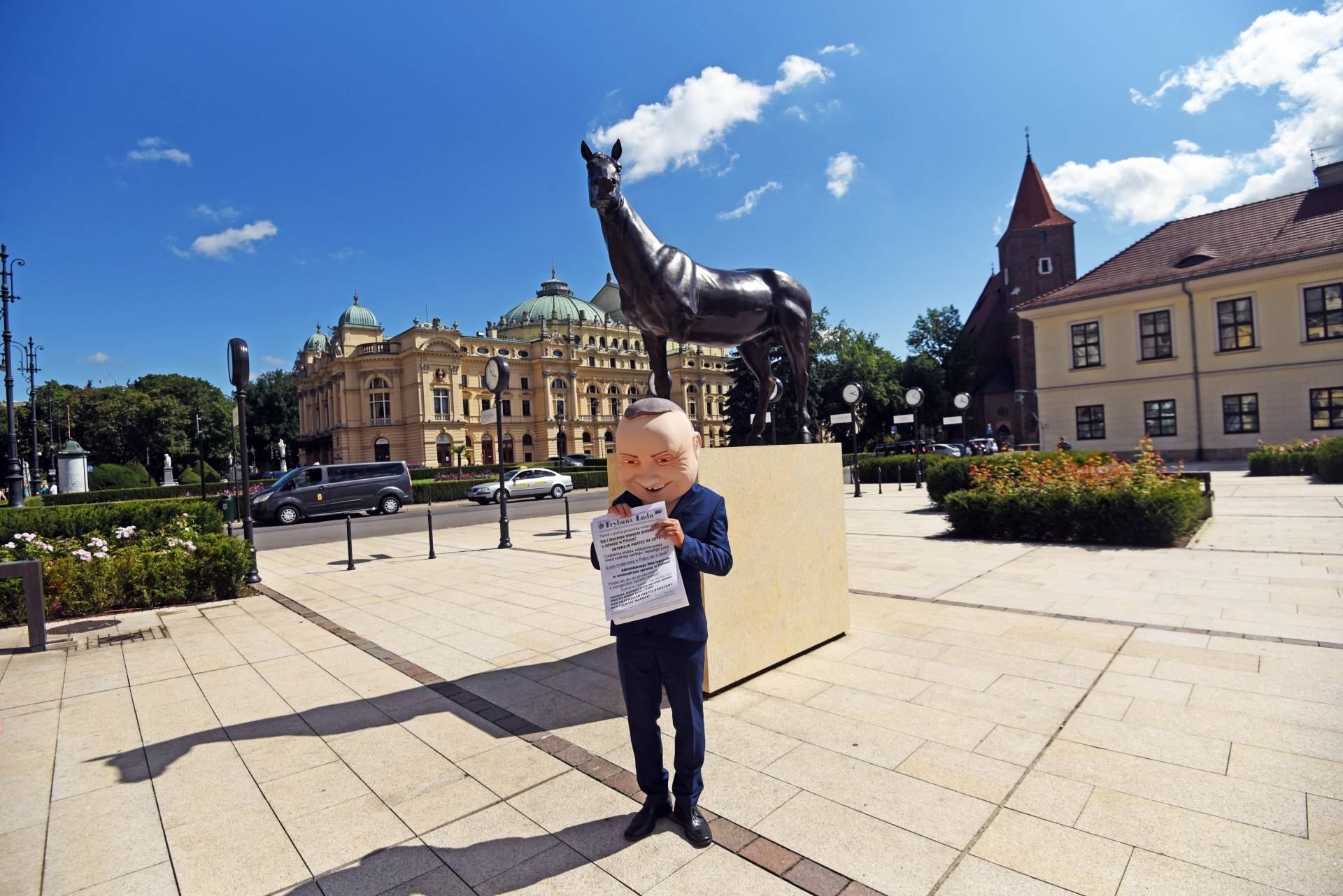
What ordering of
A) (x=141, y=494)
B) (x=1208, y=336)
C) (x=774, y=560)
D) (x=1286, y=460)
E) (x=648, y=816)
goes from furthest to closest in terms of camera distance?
(x=141, y=494), (x=1208, y=336), (x=1286, y=460), (x=774, y=560), (x=648, y=816)

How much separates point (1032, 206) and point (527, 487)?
47595 mm

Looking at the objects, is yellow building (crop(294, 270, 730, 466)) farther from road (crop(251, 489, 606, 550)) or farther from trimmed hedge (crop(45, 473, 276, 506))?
road (crop(251, 489, 606, 550))

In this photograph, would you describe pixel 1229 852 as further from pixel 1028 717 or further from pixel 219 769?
pixel 219 769

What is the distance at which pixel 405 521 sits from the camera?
2112 cm

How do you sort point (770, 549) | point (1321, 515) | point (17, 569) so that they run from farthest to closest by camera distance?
point (1321, 515) → point (17, 569) → point (770, 549)

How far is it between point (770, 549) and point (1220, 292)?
3390 cm

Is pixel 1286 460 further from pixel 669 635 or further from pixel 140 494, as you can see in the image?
pixel 140 494

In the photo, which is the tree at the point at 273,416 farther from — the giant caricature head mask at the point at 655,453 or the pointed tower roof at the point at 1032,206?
the giant caricature head mask at the point at 655,453

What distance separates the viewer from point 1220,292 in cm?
2861

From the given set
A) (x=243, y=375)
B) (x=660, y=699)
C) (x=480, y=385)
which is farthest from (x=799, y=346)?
(x=480, y=385)

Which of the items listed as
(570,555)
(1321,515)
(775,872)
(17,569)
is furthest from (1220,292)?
(17,569)

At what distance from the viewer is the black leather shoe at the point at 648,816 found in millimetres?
2846

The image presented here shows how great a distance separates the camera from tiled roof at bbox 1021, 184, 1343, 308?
2736cm

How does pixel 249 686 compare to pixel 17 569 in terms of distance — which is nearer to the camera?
pixel 249 686
